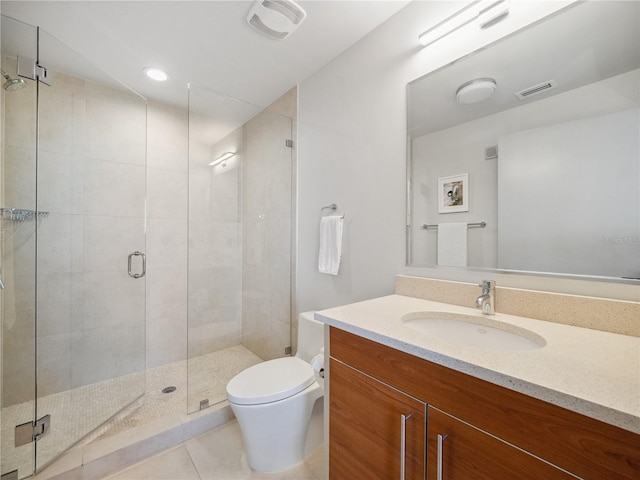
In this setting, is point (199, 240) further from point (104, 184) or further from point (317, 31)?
point (317, 31)

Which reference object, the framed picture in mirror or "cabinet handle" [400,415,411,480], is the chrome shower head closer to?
the framed picture in mirror

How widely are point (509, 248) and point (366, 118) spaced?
1.04 meters

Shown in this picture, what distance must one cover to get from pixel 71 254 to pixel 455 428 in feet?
7.80

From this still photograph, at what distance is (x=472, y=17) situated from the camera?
1.18m

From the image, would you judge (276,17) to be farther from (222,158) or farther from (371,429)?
(371,429)

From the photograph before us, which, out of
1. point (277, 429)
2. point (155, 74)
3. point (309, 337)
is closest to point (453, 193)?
point (309, 337)

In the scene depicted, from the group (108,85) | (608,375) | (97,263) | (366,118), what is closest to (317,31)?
(366,118)

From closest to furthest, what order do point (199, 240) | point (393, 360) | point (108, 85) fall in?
point (393, 360)
point (108, 85)
point (199, 240)

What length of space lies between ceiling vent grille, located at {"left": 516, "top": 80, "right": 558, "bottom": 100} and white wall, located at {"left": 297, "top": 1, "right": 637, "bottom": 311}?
255mm

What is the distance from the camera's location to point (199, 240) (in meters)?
2.15

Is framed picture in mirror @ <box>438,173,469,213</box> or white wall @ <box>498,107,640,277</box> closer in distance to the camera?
white wall @ <box>498,107,640,277</box>

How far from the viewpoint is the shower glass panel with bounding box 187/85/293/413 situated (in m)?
2.13

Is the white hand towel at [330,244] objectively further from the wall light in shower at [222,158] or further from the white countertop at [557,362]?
the wall light in shower at [222,158]

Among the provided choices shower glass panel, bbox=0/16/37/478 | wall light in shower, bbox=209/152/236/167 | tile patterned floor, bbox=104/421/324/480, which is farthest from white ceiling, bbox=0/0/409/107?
tile patterned floor, bbox=104/421/324/480
